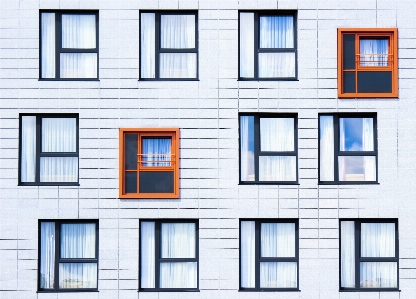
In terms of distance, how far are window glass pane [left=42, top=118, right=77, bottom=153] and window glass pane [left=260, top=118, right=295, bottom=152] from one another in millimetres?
4654

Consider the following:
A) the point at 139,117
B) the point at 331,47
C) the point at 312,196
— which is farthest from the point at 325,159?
the point at 139,117

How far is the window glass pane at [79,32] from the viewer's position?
16.6 m

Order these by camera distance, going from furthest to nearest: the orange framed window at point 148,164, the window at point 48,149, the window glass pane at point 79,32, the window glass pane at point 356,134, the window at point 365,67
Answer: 1. the window glass pane at point 79,32
2. the window glass pane at point 356,134
3. the window at point 48,149
4. the window at point 365,67
5. the orange framed window at point 148,164

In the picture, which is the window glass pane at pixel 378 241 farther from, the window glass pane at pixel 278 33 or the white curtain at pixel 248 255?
the window glass pane at pixel 278 33

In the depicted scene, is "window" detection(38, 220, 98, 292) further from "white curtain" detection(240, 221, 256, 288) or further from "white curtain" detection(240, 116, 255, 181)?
"white curtain" detection(240, 116, 255, 181)

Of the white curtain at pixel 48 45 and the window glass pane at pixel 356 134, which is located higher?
the white curtain at pixel 48 45

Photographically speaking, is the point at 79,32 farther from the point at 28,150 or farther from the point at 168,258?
the point at 168,258

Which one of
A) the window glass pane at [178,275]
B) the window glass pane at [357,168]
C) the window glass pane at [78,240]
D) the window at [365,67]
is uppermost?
the window at [365,67]

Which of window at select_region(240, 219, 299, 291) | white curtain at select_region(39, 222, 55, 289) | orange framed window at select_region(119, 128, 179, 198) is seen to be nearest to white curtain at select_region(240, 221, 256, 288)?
window at select_region(240, 219, 299, 291)

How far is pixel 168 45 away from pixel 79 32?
2.24m

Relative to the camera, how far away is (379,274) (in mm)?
16344

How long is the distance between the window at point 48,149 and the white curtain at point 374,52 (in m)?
7.24

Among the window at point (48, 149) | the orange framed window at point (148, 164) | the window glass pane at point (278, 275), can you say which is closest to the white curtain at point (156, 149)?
the orange framed window at point (148, 164)

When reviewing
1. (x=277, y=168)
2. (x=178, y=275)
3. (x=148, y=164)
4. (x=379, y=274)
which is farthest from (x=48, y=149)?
(x=379, y=274)
